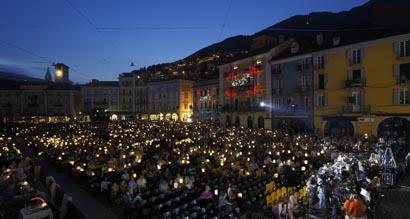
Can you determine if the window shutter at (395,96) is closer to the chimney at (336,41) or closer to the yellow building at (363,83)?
the yellow building at (363,83)

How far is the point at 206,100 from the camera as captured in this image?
71.6m

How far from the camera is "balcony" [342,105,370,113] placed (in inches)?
1363

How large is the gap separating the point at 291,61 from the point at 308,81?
4.10 m

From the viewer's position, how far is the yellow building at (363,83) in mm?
32000

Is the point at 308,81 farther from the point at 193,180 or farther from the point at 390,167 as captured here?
the point at 193,180

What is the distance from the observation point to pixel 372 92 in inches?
1352

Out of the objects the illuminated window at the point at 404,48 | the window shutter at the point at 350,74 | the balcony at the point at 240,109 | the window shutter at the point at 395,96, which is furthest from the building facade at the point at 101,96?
the illuminated window at the point at 404,48

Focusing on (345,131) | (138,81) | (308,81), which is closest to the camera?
(345,131)

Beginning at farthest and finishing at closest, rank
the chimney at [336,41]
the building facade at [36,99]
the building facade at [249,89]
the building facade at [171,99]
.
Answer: the building facade at [36,99] → the building facade at [171,99] → the building facade at [249,89] → the chimney at [336,41]

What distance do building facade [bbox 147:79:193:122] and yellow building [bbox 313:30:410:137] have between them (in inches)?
1783

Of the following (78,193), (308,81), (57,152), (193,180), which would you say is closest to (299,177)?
(193,180)

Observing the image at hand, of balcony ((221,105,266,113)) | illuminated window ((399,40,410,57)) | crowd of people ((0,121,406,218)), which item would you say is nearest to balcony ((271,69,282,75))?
balcony ((221,105,266,113))

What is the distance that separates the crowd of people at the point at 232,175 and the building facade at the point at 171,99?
2149 inches

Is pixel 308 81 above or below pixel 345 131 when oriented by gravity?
above
